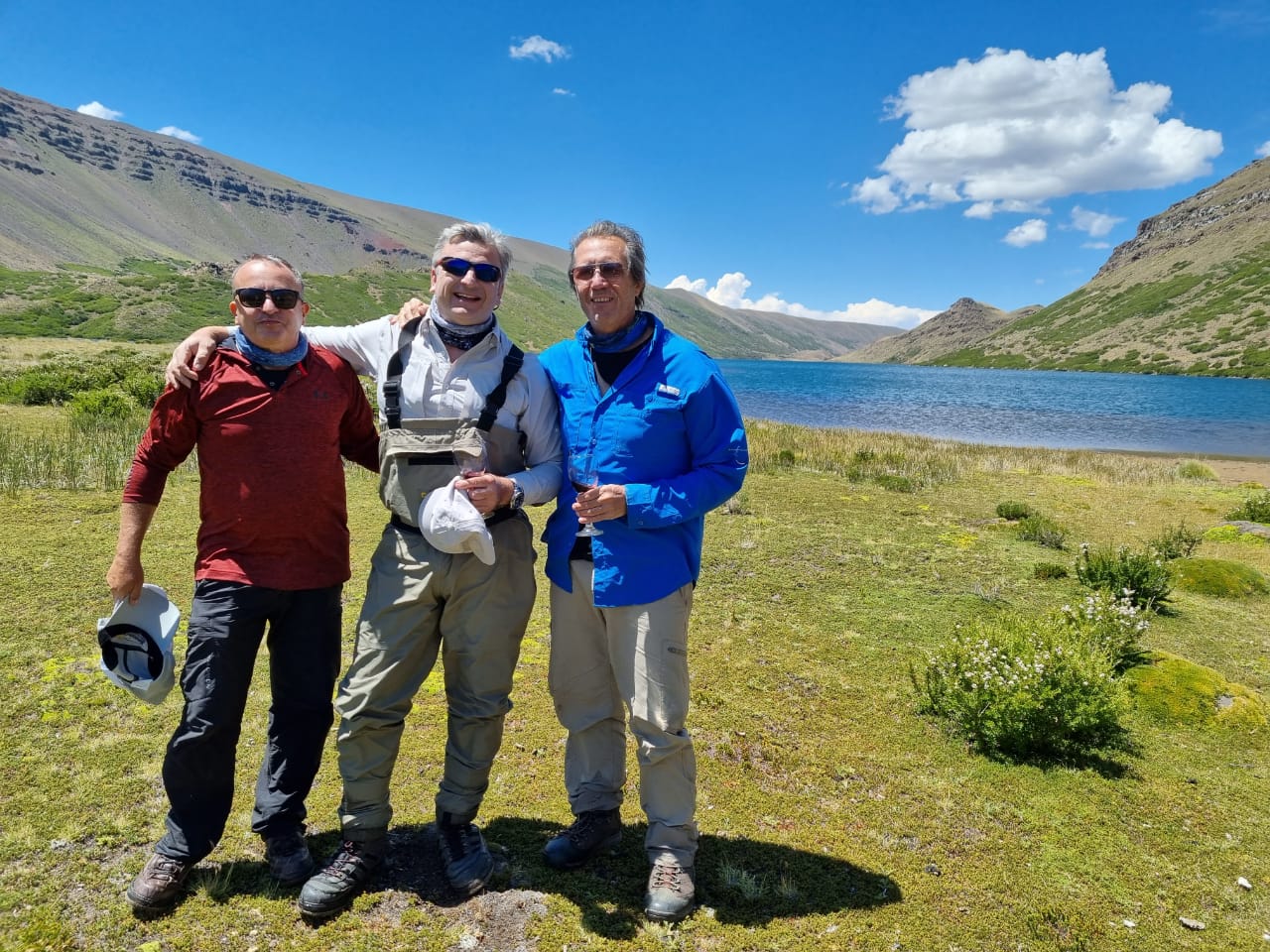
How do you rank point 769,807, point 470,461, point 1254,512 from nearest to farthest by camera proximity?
point 470,461, point 769,807, point 1254,512

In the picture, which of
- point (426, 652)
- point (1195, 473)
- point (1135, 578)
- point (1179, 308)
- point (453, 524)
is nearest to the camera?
point (453, 524)

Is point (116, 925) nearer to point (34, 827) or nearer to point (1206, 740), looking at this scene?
point (34, 827)

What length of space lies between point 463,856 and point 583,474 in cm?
192

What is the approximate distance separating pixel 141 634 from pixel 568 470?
6.73 feet

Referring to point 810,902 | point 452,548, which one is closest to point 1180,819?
point 810,902

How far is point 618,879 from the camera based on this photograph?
3.38 m

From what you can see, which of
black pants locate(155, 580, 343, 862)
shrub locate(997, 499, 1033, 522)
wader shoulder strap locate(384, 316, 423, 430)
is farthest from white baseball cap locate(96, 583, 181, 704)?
shrub locate(997, 499, 1033, 522)

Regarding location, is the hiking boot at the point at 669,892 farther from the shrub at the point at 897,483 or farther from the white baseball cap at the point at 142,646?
the shrub at the point at 897,483

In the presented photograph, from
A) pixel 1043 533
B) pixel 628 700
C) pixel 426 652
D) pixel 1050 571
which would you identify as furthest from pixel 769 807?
pixel 1043 533

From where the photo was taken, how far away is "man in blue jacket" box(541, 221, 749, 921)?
299 centimetres

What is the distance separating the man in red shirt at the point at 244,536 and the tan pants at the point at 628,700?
3.75ft

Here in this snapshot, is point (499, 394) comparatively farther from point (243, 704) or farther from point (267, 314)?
point (243, 704)

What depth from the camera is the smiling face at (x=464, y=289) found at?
292 centimetres

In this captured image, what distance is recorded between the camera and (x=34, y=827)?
3.42 m
